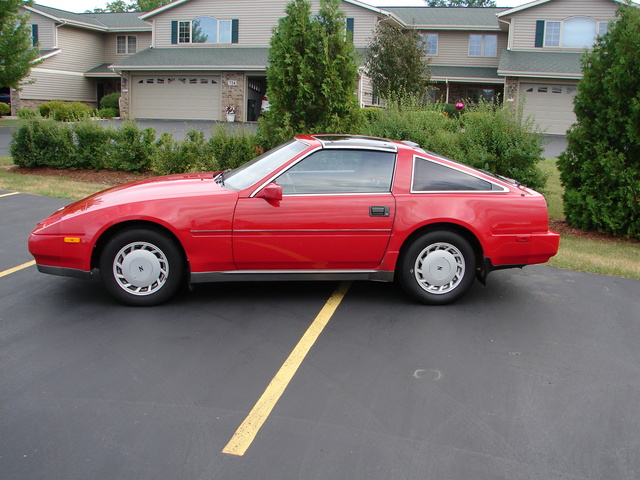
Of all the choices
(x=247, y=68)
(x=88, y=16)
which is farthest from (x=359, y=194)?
(x=88, y=16)

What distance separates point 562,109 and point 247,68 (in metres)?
15.3

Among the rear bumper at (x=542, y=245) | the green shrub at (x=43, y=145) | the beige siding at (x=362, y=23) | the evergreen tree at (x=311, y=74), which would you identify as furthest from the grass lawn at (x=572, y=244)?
the beige siding at (x=362, y=23)

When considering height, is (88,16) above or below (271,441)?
above

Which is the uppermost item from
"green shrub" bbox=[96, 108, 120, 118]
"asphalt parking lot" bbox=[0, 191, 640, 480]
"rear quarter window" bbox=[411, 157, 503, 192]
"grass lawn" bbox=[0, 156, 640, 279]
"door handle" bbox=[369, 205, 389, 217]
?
"green shrub" bbox=[96, 108, 120, 118]

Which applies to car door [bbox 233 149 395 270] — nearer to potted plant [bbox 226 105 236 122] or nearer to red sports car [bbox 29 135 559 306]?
red sports car [bbox 29 135 559 306]

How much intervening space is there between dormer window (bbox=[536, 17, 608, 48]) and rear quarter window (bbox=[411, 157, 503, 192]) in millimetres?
28770

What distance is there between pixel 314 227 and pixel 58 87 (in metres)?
37.5

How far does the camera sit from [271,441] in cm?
364

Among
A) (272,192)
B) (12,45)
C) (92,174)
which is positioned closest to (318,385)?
(272,192)

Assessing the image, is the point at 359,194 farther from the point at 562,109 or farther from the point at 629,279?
the point at 562,109

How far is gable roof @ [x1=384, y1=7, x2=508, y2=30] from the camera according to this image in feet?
Answer: 113

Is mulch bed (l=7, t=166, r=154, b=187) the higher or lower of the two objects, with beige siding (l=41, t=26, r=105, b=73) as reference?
lower

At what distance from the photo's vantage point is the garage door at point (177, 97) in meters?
33.4

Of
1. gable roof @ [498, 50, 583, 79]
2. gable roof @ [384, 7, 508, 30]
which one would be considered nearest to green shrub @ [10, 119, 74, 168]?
gable roof @ [498, 50, 583, 79]
